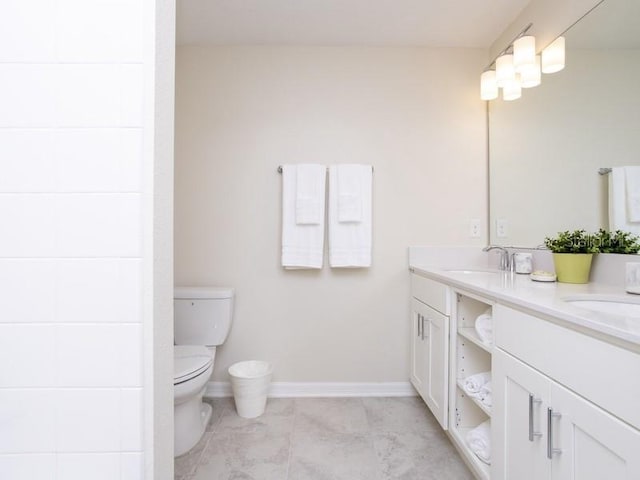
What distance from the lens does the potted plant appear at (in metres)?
1.29

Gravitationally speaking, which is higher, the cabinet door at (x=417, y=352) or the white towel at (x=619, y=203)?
the white towel at (x=619, y=203)

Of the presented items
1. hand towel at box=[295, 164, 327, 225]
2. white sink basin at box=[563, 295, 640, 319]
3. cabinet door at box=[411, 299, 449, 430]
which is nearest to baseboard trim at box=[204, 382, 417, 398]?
cabinet door at box=[411, 299, 449, 430]

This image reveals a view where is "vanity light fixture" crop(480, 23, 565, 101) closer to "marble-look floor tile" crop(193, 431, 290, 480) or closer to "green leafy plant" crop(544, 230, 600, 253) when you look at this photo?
"green leafy plant" crop(544, 230, 600, 253)

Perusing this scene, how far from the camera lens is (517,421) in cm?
96

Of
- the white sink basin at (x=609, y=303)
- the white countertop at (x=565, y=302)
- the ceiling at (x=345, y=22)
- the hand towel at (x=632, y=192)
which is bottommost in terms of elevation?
the white sink basin at (x=609, y=303)

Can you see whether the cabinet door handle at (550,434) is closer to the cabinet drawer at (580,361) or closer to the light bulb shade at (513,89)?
the cabinet drawer at (580,361)

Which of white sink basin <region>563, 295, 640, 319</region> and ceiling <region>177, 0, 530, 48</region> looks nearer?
white sink basin <region>563, 295, 640, 319</region>

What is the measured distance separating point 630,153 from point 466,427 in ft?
4.24

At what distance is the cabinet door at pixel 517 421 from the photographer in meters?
0.86

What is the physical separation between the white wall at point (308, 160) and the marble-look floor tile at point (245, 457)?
18.5 inches

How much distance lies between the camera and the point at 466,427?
142 cm

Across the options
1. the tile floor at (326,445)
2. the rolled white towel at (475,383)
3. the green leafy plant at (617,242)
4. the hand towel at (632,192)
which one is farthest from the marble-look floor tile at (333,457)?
the hand towel at (632,192)

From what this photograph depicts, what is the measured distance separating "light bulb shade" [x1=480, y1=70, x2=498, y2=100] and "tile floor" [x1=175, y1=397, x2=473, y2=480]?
1903 millimetres

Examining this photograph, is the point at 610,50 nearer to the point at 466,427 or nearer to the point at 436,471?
the point at 466,427
